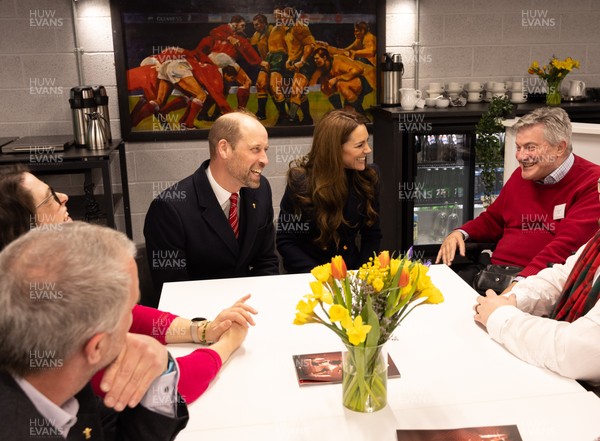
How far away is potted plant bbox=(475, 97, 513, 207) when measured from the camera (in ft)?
13.2

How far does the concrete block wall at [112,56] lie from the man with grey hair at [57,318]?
3.41 m

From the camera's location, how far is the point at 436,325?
2002 mm

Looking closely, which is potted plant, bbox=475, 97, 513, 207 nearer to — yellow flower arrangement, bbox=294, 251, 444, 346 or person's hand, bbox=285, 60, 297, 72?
person's hand, bbox=285, 60, 297, 72

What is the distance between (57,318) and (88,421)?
0.30 meters

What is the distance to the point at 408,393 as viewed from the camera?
5.23ft

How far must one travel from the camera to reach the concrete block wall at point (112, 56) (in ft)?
13.8

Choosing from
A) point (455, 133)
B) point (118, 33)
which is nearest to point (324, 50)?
point (455, 133)

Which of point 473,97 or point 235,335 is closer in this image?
point 235,335

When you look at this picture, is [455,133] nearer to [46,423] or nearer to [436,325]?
[436,325]

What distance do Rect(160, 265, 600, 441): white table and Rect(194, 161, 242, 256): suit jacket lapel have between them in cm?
72

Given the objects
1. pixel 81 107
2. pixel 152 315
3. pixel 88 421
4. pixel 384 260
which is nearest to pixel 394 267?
pixel 384 260

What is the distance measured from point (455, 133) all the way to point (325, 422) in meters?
3.20

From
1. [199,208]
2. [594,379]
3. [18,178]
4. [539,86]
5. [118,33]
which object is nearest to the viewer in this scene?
[594,379]

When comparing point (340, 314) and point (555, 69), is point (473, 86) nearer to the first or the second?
point (555, 69)
